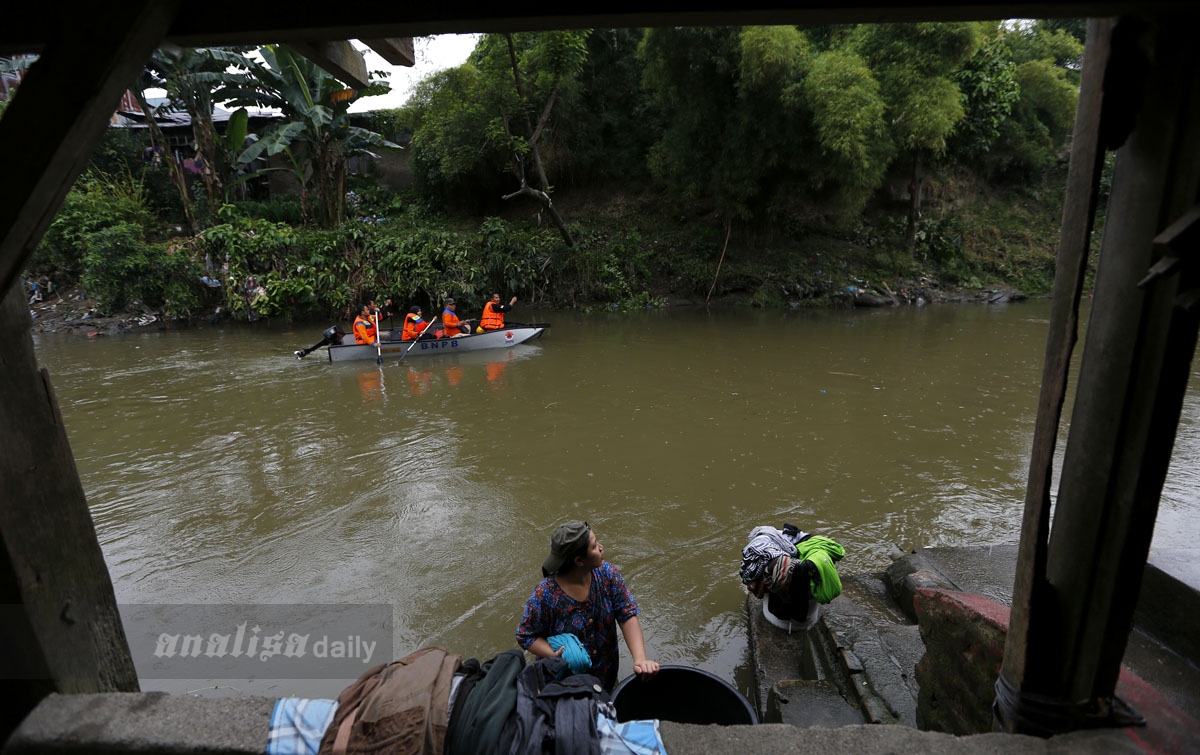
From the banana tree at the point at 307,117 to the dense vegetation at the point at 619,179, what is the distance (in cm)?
8

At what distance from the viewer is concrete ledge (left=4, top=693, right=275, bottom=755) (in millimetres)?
1646

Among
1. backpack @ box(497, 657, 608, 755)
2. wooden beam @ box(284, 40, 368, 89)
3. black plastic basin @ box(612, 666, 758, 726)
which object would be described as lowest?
black plastic basin @ box(612, 666, 758, 726)

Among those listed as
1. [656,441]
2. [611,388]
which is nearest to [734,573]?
[656,441]

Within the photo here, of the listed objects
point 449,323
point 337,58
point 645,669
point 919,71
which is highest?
point 919,71

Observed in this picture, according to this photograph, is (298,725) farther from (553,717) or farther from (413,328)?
(413,328)

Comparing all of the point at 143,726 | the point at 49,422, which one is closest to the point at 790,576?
the point at 143,726

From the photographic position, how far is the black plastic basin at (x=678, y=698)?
2395mm

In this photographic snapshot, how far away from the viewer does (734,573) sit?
14.5ft

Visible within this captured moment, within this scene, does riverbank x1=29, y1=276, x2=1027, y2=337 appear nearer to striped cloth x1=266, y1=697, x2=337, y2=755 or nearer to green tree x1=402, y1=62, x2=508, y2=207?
green tree x1=402, y1=62, x2=508, y2=207

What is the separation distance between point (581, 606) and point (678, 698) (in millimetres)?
534

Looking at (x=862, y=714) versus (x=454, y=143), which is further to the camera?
(x=454, y=143)

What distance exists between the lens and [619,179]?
827 inches

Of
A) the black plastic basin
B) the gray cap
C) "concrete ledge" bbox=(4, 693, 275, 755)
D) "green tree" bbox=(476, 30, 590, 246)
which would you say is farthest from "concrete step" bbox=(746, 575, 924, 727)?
"green tree" bbox=(476, 30, 590, 246)

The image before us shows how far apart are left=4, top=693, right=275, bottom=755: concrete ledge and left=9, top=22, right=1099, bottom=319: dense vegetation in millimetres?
14399
